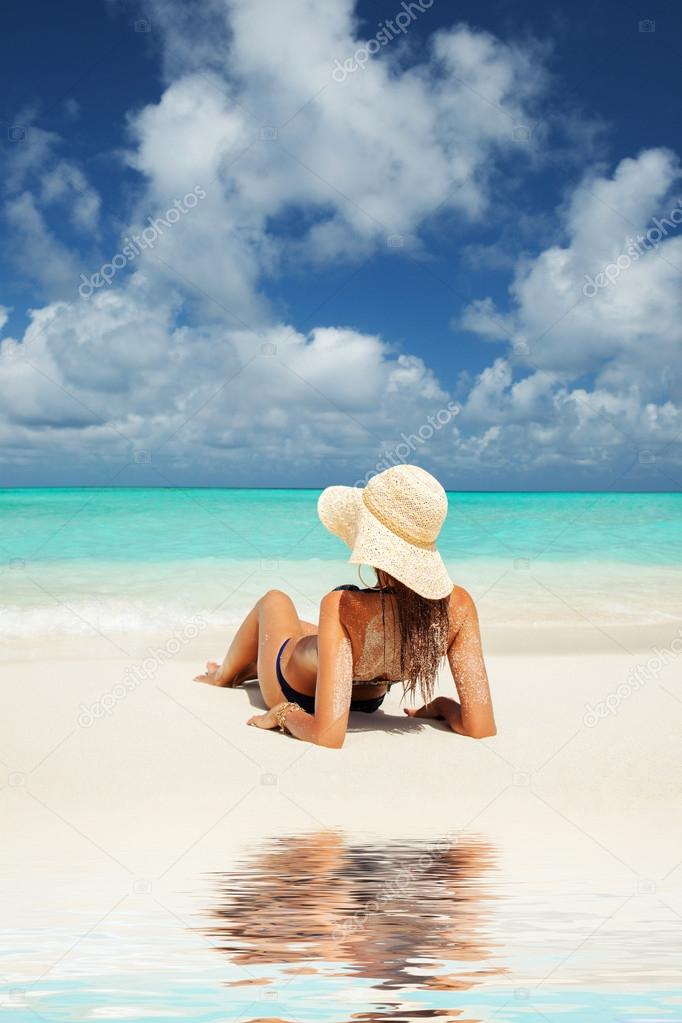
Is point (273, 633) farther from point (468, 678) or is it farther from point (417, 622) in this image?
point (468, 678)

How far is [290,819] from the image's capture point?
3.61 metres

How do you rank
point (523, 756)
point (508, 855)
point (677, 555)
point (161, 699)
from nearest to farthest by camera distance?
point (508, 855) < point (523, 756) < point (161, 699) < point (677, 555)

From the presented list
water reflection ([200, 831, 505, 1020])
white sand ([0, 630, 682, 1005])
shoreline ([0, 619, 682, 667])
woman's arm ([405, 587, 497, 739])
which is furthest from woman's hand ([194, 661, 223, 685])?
water reflection ([200, 831, 505, 1020])

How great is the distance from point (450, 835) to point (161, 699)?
2.10m

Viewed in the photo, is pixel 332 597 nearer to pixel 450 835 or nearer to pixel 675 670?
pixel 450 835

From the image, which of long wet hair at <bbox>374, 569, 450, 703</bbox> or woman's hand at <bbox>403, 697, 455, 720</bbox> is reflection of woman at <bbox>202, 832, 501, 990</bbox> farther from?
woman's hand at <bbox>403, 697, 455, 720</bbox>

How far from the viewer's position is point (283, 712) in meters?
4.47

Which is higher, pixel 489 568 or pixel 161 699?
pixel 489 568

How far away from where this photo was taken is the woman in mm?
4070

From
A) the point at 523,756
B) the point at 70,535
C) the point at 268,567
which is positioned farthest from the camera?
the point at 70,535

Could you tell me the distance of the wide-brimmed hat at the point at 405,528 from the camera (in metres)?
4.03

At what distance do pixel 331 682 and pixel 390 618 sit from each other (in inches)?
14.3

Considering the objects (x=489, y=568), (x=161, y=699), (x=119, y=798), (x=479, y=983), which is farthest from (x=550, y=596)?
(x=479, y=983)

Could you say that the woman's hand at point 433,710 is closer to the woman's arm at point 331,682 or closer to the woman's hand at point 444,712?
the woman's hand at point 444,712
